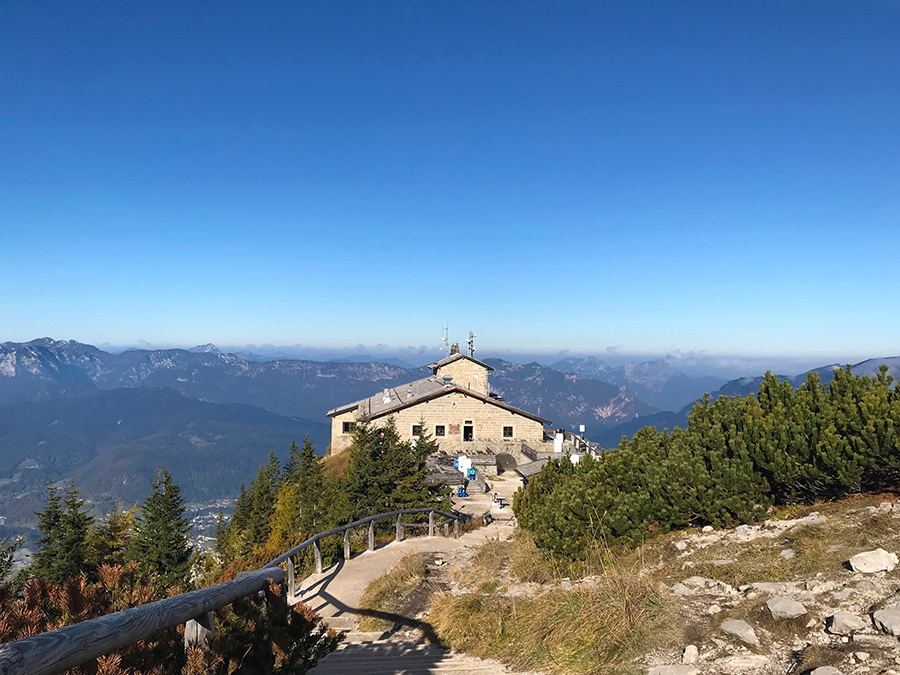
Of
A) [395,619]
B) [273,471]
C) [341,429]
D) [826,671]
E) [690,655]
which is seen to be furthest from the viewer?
[273,471]

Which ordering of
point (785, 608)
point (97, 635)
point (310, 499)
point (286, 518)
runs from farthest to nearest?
point (286, 518) < point (310, 499) < point (785, 608) < point (97, 635)

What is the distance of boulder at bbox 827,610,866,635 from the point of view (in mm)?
4566

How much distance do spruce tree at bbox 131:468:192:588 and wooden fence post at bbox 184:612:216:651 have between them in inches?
1336

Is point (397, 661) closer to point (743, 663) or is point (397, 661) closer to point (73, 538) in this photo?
point (743, 663)

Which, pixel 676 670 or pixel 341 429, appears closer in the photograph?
pixel 676 670

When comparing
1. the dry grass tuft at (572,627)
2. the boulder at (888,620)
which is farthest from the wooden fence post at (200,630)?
the boulder at (888,620)

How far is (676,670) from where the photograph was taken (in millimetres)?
4547

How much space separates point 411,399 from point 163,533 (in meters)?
19.1

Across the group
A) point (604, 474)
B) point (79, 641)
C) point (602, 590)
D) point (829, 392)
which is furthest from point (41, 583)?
point (829, 392)

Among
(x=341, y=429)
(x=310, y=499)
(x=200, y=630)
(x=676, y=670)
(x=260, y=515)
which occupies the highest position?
(x=200, y=630)

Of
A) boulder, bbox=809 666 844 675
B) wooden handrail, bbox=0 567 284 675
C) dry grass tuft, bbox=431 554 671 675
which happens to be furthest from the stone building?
wooden handrail, bbox=0 567 284 675

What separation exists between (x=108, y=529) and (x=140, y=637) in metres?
45.7

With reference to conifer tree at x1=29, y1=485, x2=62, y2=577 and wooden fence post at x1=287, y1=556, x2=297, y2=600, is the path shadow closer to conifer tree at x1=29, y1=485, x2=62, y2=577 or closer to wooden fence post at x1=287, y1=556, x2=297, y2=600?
wooden fence post at x1=287, y1=556, x2=297, y2=600

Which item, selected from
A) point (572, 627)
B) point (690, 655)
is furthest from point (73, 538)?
point (690, 655)
